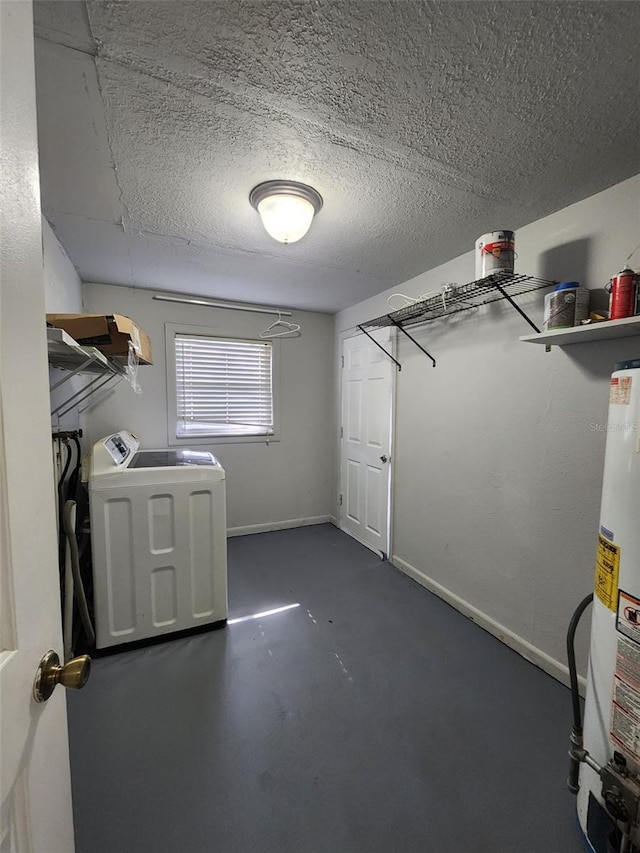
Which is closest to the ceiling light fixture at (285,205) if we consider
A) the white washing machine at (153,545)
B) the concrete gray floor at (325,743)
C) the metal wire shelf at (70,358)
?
the metal wire shelf at (70,358)

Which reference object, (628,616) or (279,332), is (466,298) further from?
(279,332)

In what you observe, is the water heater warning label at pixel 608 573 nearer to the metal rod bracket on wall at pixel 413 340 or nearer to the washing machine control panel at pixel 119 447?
the metal rod bracket on wall at pixel 413 340

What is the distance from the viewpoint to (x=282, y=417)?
3684 mm

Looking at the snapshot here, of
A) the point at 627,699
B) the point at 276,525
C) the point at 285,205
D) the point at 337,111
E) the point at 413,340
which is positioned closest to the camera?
the point at 627,699

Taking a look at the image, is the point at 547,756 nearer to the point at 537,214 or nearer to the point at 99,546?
the point at 99,546

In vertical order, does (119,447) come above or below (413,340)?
below

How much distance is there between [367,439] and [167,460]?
1.73 meters

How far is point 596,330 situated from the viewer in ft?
4.51

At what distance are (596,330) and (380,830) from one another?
6.28 ft

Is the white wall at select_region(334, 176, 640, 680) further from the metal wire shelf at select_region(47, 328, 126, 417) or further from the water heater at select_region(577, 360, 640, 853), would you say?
the metal wire shelf at select_region(47, 328, 126, 417)

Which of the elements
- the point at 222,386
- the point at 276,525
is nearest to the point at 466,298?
the point at 222,386

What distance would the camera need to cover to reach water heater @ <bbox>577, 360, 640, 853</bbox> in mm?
953

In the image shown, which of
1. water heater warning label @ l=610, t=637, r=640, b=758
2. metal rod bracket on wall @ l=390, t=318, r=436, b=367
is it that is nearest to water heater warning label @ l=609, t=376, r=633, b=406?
water heater warning label @ l=610, t=637, r=640, b=758

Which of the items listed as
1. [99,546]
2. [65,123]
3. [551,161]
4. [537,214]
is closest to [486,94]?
[551,161]
